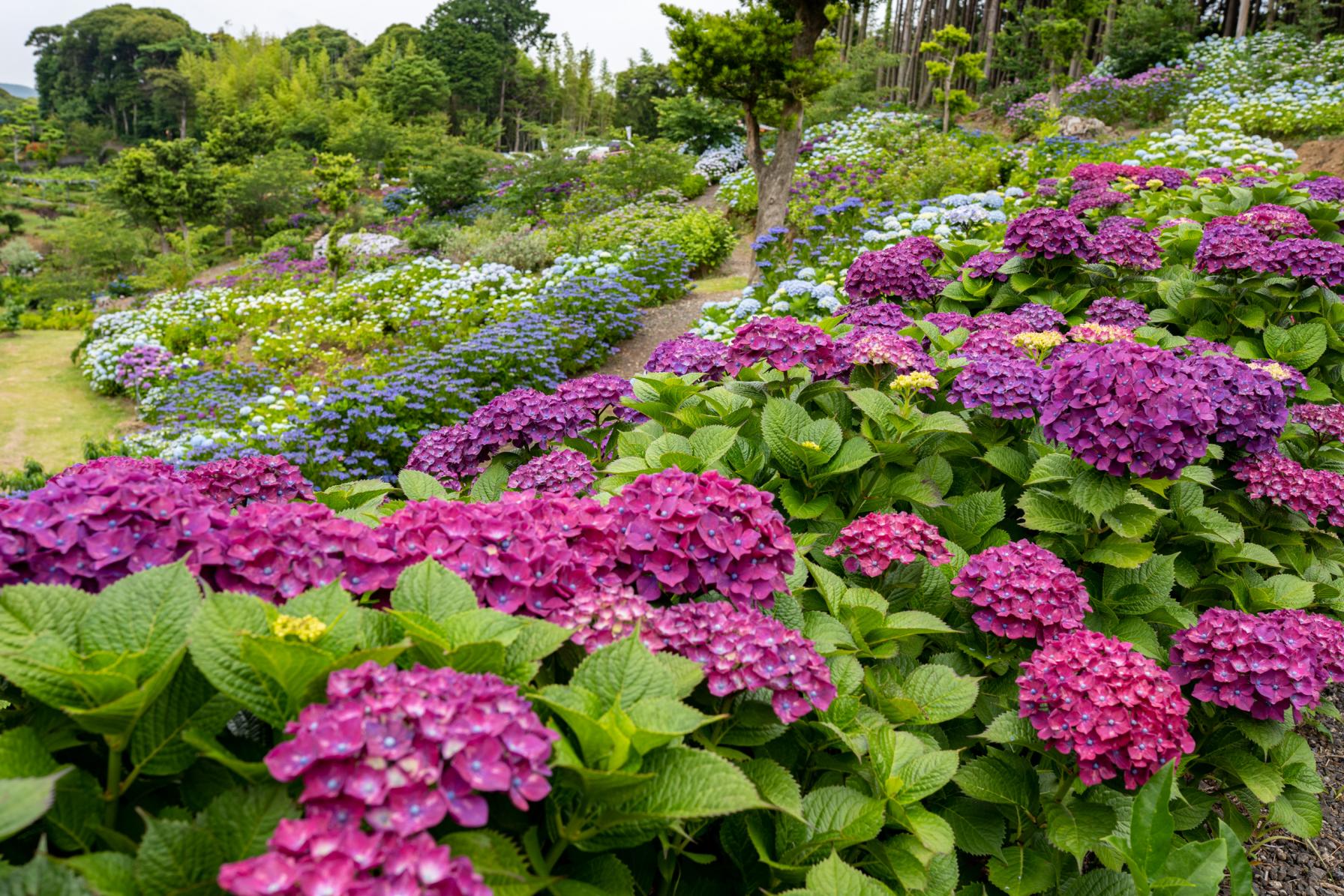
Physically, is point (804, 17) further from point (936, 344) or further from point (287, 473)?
point (287, 473)

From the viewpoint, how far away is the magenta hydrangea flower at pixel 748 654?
1.38 m

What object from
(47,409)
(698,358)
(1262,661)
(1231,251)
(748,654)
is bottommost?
(47,409)

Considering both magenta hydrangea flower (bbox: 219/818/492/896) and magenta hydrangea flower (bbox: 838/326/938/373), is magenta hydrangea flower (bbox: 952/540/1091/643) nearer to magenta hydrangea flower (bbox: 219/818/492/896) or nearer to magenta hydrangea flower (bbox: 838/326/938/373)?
magenta hydrangea flower (bbox: 838/326/938/373)

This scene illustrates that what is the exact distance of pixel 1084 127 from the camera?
46.3 feet

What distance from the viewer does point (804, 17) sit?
8.92 meters

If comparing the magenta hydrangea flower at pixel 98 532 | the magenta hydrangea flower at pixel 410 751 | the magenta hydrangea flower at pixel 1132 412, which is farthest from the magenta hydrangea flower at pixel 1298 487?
the magenta hydrangea flower at pixel 98 532

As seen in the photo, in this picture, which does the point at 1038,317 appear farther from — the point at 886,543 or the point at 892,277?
the point at 886,543

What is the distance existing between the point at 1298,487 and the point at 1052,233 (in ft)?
5.88

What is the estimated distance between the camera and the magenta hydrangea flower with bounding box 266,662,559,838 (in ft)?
2.95

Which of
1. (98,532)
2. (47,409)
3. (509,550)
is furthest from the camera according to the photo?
(47,409)

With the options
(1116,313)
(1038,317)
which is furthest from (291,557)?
(1116,313)

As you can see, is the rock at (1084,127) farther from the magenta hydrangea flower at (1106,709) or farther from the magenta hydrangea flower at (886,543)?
the magenta hydrangea flower at (1106,709)

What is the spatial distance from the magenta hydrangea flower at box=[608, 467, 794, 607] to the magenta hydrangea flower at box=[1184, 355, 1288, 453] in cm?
180

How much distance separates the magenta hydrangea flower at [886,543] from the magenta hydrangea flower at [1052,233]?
247cm
